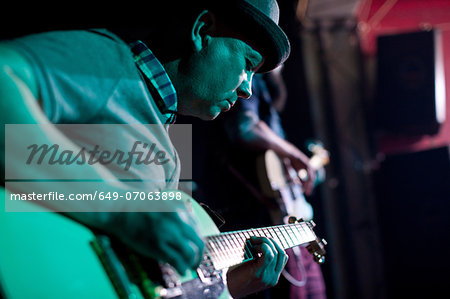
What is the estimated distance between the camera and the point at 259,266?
3.85 ft

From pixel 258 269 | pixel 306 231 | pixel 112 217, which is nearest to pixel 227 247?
pixel 258 269

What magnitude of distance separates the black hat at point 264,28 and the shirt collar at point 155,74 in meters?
0.26

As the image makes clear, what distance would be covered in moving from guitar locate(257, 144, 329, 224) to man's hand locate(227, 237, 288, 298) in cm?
77

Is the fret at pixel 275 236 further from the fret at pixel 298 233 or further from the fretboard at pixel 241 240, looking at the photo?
the fret at pixel 298 233

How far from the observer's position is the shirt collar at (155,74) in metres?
0.97

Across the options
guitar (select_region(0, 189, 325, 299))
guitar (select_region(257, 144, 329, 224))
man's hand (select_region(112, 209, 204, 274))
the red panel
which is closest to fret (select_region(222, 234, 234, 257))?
guitar (select_region(0, 189, 325, 299))

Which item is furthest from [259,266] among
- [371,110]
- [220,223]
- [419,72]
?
[371,110]

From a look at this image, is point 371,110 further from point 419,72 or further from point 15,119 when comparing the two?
point 15,119

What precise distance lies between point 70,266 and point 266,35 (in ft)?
2.56

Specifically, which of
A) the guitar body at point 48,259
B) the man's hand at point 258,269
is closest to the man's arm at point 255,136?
the man's hand at point 258,269

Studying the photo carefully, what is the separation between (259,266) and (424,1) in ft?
16.8

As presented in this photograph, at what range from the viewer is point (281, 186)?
7.65ft

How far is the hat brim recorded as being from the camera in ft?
3.44

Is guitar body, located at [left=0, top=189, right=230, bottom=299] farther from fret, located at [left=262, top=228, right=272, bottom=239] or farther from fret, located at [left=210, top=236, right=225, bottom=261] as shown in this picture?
fret, located at [left=262, top=228, right=272, bottom=239]
